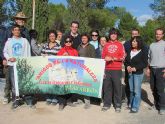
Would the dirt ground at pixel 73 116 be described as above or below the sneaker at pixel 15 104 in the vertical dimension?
below

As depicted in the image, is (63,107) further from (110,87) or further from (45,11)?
(45,11)

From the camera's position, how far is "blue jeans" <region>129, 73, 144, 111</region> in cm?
888

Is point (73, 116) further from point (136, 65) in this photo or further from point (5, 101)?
point (5, 101)

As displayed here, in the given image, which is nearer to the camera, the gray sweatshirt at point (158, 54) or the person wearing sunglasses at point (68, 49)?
the gray sweatshirt at point (158, 54)

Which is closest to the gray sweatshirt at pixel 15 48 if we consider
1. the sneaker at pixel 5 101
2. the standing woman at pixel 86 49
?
the sneaker at pixel 5 101

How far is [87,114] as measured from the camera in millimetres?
8625

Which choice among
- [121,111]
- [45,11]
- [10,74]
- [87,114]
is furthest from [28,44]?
[45,11]

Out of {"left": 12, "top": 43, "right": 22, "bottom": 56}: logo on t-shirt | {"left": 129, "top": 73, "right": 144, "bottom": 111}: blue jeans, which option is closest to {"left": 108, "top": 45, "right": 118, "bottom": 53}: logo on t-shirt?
{"left": 129, "top": 73, "right": 144, "bottom": 111}: blue jeans

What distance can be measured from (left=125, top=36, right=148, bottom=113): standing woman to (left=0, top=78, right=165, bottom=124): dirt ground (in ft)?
1.16

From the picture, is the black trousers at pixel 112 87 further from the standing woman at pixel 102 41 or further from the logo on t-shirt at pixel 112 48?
the standing woman at pixel 102 41

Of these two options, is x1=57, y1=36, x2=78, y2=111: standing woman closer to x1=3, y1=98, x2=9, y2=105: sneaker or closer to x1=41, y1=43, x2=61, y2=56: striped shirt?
x1=41, y1=43, x2=61, y2=56: striped shirt

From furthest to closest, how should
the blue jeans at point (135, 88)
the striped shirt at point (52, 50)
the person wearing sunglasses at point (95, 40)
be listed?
the person wearing sunglasses at point (95, 40)
the striped shirt at point (52, 50)
the blue jeans at point (135, 88)

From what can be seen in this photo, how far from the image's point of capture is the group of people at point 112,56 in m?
8.84

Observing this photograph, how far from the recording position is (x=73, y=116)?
8406mm
